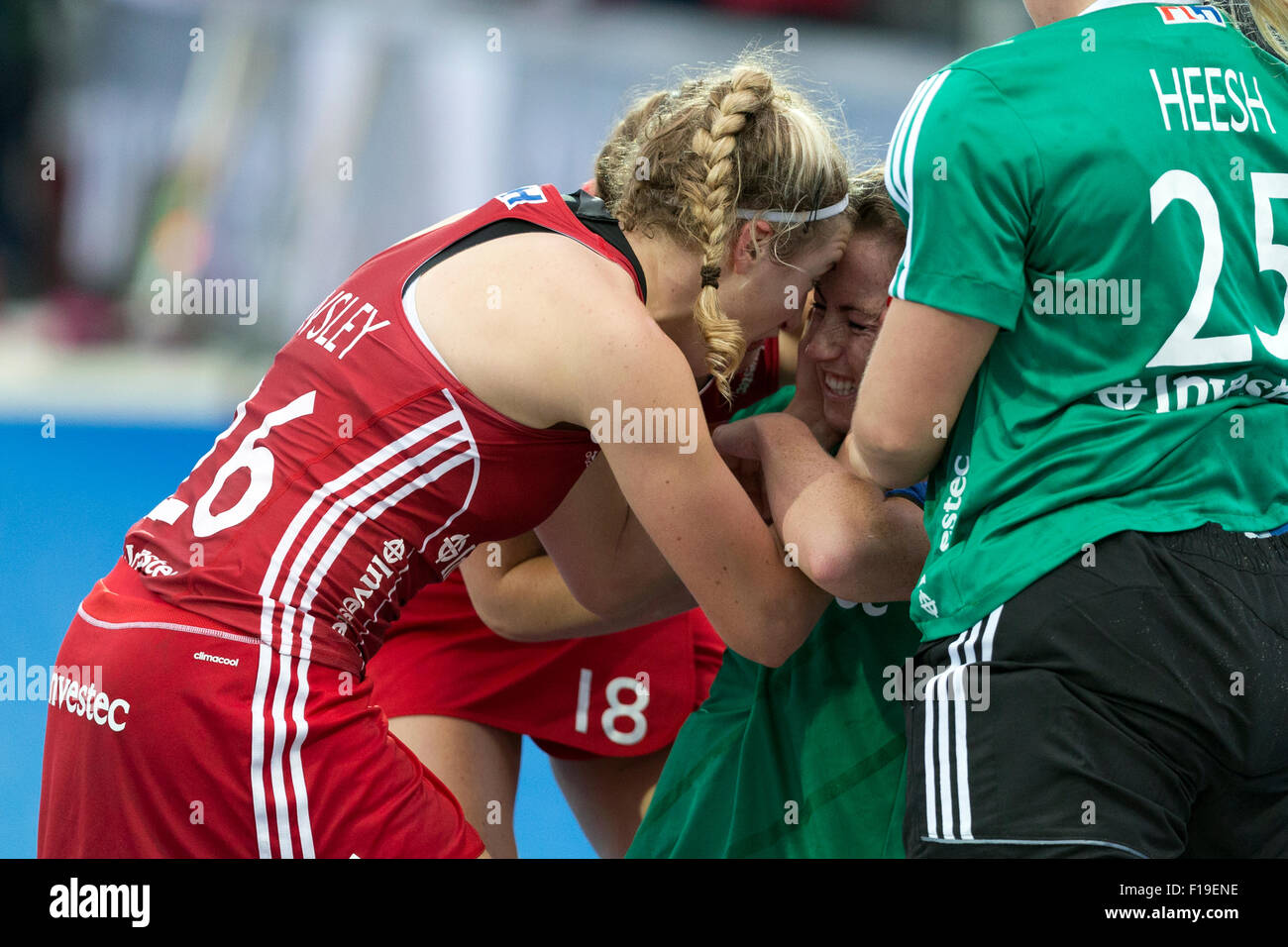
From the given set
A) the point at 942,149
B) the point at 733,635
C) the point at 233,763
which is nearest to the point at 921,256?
the point at 942,149

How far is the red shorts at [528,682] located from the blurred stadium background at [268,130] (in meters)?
4.66

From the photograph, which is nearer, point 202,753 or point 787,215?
point 202,753

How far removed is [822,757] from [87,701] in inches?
46.1

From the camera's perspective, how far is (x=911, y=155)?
1.61 metres

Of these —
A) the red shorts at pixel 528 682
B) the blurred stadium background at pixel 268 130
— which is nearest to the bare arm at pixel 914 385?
the red shorts at pixel 528 682

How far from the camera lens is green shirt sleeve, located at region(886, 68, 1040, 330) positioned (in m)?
1.57

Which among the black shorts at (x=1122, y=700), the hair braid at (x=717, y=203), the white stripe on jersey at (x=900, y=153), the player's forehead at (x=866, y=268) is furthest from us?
the player's forehead at (x=866, y=268)

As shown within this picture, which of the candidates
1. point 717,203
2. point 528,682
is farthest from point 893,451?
point 528,682

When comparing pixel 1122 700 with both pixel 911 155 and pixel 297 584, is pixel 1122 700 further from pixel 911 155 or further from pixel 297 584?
pixel 297 584

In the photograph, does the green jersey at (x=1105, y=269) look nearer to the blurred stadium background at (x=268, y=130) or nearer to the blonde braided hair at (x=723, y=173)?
the blonde braided hair at (x=723, y=173)

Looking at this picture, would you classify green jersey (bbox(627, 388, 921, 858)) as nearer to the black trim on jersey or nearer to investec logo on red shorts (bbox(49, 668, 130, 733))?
the black trim on jersey

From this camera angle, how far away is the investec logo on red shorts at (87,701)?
1.89 metres

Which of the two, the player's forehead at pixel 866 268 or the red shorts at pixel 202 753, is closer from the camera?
the red shorts at pixel 202 753

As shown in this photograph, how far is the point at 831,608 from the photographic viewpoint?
237 cm
